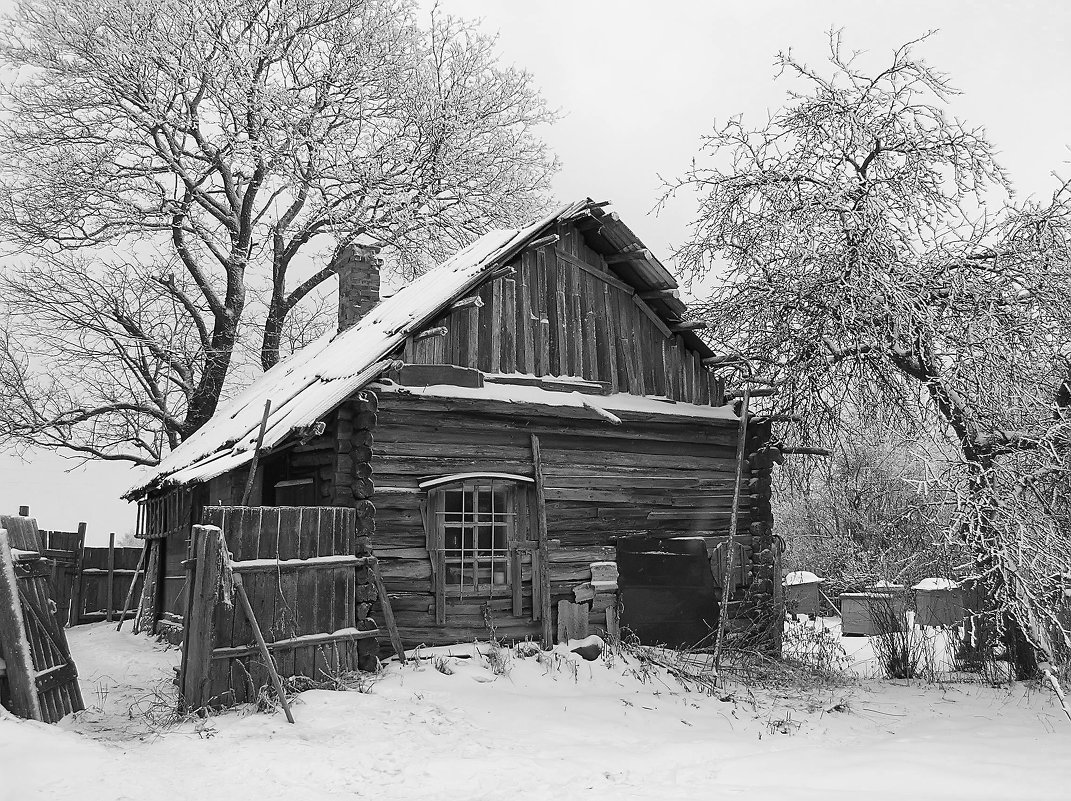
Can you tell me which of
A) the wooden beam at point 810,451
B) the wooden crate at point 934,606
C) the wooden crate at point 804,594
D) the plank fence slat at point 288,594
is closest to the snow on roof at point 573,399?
the wooden beam at point 810,451

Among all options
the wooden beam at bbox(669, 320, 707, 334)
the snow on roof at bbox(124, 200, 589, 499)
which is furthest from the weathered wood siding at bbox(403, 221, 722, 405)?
the snow on roof at bbox(124, 200, 589, 499)

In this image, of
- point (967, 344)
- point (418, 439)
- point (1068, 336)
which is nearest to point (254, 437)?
point (418, 439)

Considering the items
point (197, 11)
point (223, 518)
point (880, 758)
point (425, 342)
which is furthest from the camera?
point (197, 11)

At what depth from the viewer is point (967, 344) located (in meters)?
10.7

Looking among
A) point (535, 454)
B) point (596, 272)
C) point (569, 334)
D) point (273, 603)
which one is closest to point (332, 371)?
point (535, 454)

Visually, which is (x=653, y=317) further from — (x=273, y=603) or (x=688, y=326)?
(x=273, y=603)

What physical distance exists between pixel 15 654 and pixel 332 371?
5630 mm

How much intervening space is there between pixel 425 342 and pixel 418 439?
120cm

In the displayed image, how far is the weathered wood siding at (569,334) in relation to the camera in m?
11.9

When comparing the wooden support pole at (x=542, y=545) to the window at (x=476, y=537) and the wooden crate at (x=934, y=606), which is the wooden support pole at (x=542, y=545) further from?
the wooden crate at (x=934, y=606)

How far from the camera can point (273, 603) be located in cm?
914

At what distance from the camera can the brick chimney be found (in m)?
17.6

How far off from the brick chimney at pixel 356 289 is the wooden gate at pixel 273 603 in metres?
7.95

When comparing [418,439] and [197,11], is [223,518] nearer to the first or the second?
[418,439]
